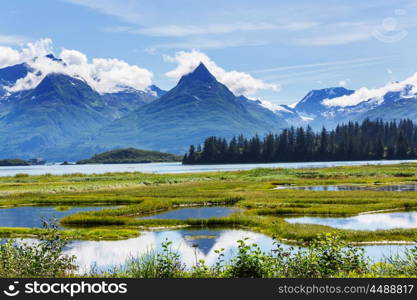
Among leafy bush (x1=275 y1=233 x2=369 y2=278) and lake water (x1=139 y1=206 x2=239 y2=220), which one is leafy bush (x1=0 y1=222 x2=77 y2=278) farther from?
lake water (x1=139 y1=206 x2=239 y2=220)

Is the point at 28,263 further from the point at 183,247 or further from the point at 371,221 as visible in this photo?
the point at 371,221

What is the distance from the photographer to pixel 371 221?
54.3m

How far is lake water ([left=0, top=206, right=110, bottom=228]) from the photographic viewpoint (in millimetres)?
58188

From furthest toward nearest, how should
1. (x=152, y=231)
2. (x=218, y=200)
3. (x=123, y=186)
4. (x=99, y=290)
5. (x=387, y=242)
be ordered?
(x=123, y=186), (x=218, y=200), (x=152, y=231), (x=387, y=242), (x=99, y=290)

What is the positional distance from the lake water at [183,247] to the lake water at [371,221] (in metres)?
10.1

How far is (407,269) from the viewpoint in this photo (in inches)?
934

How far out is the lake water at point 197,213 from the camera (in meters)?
61.3

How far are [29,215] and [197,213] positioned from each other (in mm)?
24058

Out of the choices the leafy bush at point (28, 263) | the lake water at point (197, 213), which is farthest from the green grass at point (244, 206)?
the leafy bush at point (28, 263)

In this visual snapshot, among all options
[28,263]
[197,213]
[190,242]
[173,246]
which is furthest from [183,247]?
[197,213]

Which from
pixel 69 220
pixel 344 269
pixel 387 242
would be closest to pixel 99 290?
pixel 344 269

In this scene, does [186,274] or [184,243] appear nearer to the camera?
[186,274]

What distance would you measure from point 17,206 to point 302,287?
73697 mm

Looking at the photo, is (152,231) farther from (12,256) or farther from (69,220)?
(12,256)
